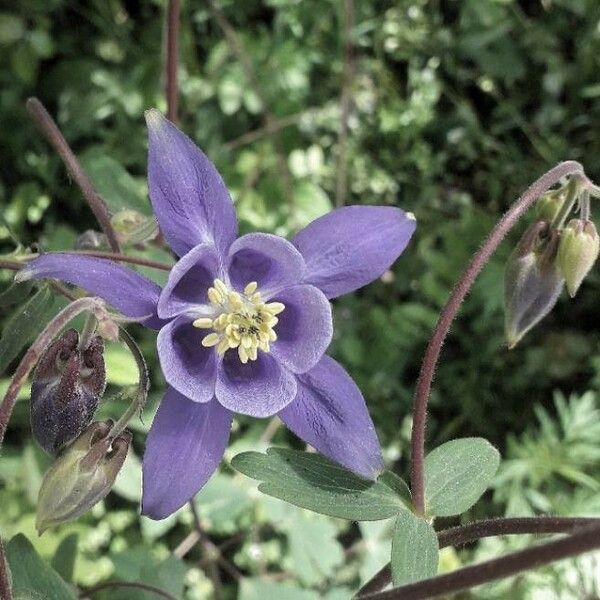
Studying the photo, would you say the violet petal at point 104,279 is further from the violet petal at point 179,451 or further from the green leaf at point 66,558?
the green leaf at point 66,558

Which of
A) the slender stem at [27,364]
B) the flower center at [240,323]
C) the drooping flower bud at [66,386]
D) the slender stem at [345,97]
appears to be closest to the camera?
the slender stem at [27,364]

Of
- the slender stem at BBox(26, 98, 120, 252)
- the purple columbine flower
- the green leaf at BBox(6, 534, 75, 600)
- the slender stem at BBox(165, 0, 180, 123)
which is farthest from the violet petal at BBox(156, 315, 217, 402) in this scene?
the slender stem at BBox(165, 0, 180, 123)

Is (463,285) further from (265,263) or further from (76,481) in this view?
(76,481)

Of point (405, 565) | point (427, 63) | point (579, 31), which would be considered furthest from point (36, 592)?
point (579, 31)

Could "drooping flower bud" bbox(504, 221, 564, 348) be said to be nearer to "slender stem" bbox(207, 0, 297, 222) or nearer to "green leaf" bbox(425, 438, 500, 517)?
"green leaf" bbox(425, 438, 500, 517)

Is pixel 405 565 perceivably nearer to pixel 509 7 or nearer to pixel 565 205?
pixel 565 205

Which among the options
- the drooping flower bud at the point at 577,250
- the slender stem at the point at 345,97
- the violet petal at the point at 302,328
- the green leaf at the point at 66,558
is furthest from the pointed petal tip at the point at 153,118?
the slender stem at the point at 345,97

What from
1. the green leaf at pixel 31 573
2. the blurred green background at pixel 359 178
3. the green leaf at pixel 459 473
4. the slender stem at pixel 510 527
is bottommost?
the blurred green background at pixel 359 178
